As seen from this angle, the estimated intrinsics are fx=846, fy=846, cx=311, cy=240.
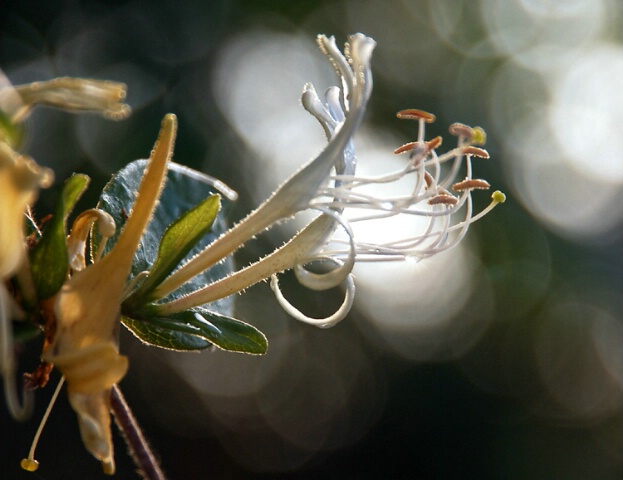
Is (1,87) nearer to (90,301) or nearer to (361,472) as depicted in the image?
(90,301)

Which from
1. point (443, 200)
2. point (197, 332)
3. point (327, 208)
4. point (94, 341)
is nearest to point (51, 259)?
point (94, 341)

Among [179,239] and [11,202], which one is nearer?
[11,202]

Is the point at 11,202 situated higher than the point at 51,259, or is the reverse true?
the point at 11,202

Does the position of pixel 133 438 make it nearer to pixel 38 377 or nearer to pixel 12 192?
pixel 38 377

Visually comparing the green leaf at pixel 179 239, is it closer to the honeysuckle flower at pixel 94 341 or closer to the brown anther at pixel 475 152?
the honeysuckle flower at pixel 94 341

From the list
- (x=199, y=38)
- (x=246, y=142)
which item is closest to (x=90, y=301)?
(x=246, y=142)

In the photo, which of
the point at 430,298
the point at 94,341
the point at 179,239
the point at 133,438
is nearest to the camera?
the point at 94,341

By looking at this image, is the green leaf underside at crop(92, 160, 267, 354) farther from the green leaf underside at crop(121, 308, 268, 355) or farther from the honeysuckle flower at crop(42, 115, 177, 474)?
the honeysuckle flower at crop(42, 115, 177, 474)

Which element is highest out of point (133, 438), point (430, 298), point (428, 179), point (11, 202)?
point (11, 202)
